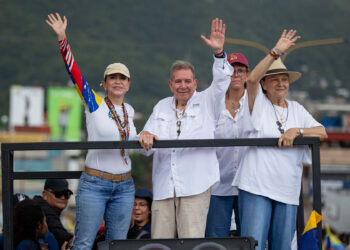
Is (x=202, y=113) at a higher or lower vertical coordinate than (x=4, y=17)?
lower

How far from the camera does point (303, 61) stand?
150375 millimetres

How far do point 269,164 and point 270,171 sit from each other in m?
0.05

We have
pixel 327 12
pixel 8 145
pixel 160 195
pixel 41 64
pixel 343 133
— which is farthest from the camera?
pixel 327 12

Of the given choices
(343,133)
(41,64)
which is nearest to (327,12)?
(41,64)

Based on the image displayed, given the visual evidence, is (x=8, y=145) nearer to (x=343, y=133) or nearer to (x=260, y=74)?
(x=260, y=74)

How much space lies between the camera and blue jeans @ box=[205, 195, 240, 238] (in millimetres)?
4992

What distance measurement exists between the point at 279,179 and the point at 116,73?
143 cm

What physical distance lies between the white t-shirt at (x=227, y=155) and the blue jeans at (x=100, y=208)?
879mm

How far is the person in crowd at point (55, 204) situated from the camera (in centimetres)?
560

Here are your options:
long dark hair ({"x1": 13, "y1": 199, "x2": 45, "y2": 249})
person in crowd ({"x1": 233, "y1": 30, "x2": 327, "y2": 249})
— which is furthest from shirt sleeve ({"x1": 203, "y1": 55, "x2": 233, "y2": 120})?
long dark hair ({"x1": 13, "y1": 199, "x2": 45, "y2": 249})

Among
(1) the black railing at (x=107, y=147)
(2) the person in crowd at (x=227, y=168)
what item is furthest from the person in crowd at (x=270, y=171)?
(2) the person in crowd at (x=227, y=168)

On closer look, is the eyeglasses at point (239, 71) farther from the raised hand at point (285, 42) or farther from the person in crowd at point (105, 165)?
the person in crowd at point (105, 165)

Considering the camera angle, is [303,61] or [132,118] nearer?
[132,118]

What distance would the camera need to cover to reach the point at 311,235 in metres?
4.09
